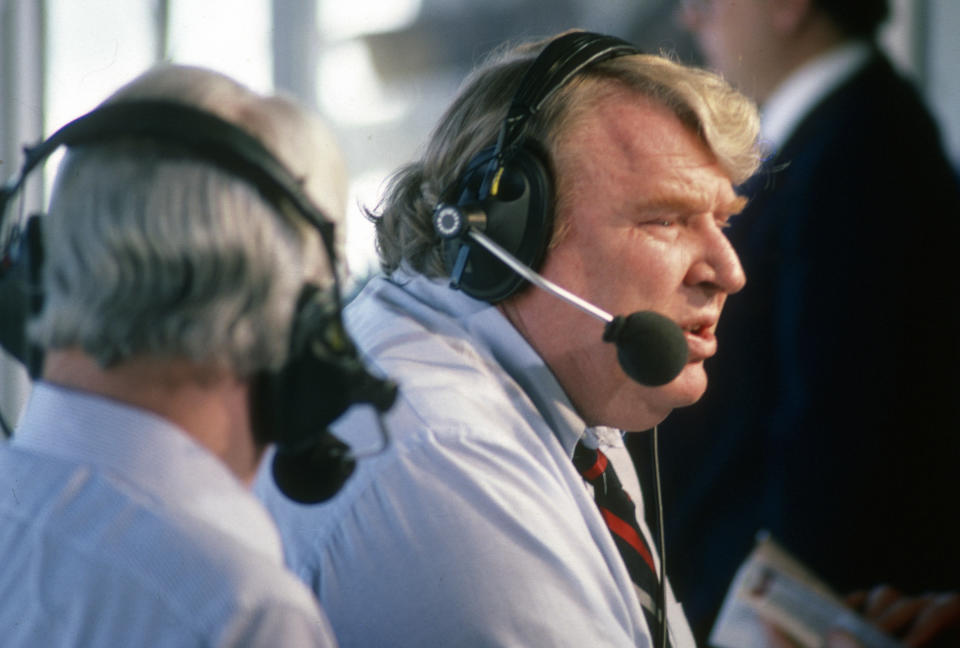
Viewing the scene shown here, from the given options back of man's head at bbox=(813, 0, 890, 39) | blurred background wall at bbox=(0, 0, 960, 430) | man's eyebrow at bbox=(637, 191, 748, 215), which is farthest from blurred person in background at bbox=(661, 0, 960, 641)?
man's eyebrow at bbox=(637, 191, 748, 215)

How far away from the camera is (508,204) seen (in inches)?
40.9

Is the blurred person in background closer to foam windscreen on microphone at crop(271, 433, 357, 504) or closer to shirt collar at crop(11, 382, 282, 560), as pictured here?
foam windscreen on microphone at crop(271, 433, 357, 504)

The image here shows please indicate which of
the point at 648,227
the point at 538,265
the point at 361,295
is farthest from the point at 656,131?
the point at 361,295

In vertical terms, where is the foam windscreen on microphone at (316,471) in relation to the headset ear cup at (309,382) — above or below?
below

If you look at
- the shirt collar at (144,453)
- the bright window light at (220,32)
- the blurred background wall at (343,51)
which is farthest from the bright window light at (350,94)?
the shirt collar at (144,453)

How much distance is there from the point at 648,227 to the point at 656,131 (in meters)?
0.11

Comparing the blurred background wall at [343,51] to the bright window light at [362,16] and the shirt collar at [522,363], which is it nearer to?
the bright window light at [362,16]

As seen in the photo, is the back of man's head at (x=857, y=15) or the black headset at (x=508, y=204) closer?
the black headset at (x=508, y=204)

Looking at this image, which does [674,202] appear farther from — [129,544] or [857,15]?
[129,544]

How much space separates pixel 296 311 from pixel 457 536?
1.13ft

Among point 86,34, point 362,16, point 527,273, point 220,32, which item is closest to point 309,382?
point 527,273

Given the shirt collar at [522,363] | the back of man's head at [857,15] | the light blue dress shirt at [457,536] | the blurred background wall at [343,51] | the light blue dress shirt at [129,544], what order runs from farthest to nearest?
1. the back of man's head at [857,15]
2. the blurred background wall at [343,51]
3. the shirt collar at [522,363]
4. the light blue dress shirt at [457,536]
5. the light blue dress shirt at [129,544]

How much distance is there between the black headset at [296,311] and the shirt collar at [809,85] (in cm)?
106

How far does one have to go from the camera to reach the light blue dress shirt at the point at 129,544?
47cm
